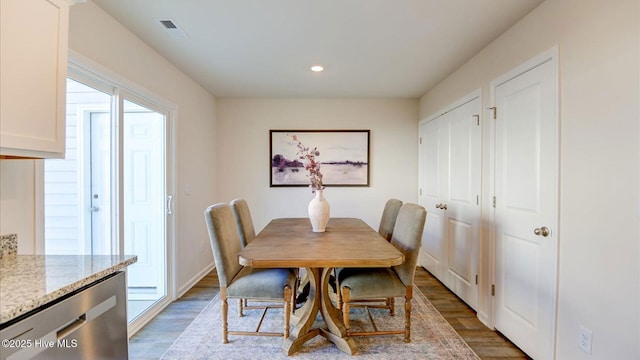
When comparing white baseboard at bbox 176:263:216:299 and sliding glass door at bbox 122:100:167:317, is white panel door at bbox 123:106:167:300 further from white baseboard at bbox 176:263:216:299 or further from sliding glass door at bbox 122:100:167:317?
white baseboard at bbox 176:263:216:299

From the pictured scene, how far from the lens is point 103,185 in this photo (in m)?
2.28

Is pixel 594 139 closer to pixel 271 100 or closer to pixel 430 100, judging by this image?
pixel 430 100

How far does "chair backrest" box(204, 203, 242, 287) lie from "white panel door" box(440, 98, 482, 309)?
2.09 meters

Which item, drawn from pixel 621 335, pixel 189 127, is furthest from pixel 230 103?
pixel 621 335

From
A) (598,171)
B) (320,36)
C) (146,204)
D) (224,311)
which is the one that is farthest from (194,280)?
(598,171)

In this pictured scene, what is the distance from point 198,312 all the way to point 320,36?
8.59 ft

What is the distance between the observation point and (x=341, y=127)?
13.9 feet

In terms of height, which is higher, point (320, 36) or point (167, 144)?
point (320, 36)

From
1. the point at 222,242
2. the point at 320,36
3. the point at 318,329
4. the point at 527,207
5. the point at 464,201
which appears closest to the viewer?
the point at 527,207

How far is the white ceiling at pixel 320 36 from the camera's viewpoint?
193cm

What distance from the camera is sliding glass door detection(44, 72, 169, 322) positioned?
2035 mm

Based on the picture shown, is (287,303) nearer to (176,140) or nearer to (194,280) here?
(194,280)

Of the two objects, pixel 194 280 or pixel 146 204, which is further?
pixel 194 280

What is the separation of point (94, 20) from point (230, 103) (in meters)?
2.32
